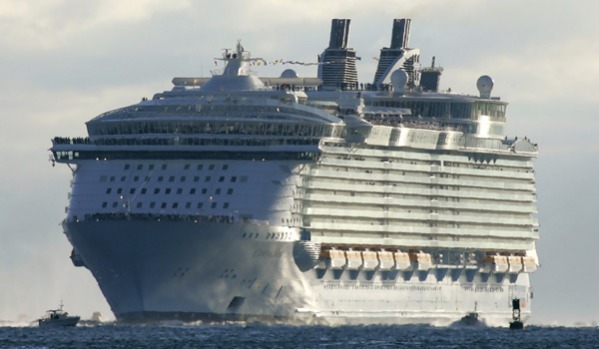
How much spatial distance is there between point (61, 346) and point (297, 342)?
15.2 metres

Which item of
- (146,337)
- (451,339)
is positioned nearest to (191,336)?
(146,337)

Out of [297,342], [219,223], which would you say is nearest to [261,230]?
[219,223]

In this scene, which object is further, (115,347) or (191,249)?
(191,249)

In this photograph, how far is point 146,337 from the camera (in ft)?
627

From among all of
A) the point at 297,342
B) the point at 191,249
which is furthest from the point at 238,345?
the point at 191,249

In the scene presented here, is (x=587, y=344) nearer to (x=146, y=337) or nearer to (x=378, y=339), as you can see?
(x=378, y=339)

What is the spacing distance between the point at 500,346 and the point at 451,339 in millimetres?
7090

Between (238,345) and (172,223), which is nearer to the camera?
(238,345)

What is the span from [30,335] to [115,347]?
18924 millimetres

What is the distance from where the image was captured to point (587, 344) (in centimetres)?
19550

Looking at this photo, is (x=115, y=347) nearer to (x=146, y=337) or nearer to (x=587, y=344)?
(x=146, y=337)

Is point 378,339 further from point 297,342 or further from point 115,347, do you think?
point 115,347

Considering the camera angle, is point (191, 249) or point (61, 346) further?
point (191, 249)

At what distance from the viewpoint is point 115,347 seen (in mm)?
181750
